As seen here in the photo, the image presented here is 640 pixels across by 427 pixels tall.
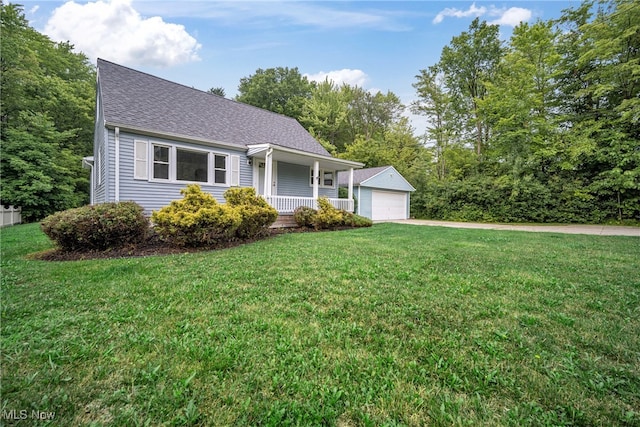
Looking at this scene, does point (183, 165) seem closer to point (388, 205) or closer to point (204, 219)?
point (204, 219)

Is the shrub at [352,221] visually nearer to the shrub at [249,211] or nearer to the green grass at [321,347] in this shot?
the shrub at [249,211]

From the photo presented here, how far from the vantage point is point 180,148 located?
9094 mm

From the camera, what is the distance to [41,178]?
45.7ft

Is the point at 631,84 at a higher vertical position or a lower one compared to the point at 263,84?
lower

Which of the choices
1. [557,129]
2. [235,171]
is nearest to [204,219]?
[235,171]

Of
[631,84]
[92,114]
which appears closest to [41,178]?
[92,114]

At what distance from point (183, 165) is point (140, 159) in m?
1.26

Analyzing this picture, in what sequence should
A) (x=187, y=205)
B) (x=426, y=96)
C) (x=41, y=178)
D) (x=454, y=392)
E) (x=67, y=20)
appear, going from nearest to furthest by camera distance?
(x=454, y=392), (x=187, y=205), (x=67, y=20), (x=41, y=178), (x=426, y=96)

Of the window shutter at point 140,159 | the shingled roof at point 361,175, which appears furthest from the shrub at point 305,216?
the shingled roof at point 361,175

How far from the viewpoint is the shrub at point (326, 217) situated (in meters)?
10.1

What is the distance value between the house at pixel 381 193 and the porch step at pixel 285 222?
6.81 metres

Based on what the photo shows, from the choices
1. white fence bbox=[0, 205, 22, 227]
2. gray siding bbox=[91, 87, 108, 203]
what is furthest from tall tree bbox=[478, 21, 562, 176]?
white fence bbox=[0, 205, 22, 227]

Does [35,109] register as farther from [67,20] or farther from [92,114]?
[67,20]

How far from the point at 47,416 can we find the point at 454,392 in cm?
223
